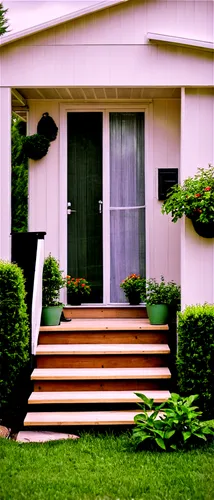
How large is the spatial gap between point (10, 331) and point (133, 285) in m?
1.85

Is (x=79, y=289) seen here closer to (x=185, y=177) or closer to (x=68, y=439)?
(x=185, y=177)

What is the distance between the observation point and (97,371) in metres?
6.34

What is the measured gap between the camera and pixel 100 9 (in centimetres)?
689

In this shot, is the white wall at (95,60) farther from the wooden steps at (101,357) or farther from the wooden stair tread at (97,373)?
the wooden stair tread at (97,373)

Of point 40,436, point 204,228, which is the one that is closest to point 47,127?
point 204,228

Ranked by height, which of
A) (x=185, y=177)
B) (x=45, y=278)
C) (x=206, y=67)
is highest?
(x=206, y=67)

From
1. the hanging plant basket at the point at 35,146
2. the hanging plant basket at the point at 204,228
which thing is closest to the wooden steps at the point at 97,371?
the hanging plant basket at the point at 204,228

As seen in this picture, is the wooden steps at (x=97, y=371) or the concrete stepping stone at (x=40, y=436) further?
the wooden steps at (x=97, y=371)

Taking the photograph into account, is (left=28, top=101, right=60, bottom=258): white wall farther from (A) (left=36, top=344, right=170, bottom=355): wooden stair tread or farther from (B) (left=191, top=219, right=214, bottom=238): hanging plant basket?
(B) (left=191, top=219, right=214, bottom=238): hanging plant basket

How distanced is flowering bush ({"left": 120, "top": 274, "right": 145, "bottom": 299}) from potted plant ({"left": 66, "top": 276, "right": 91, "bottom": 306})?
1.40ft

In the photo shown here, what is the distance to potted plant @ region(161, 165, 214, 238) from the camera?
628 centimetres

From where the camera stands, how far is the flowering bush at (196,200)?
6.28 meters

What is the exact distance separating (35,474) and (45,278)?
2.75 metres

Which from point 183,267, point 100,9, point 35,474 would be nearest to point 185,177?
point 183,267
